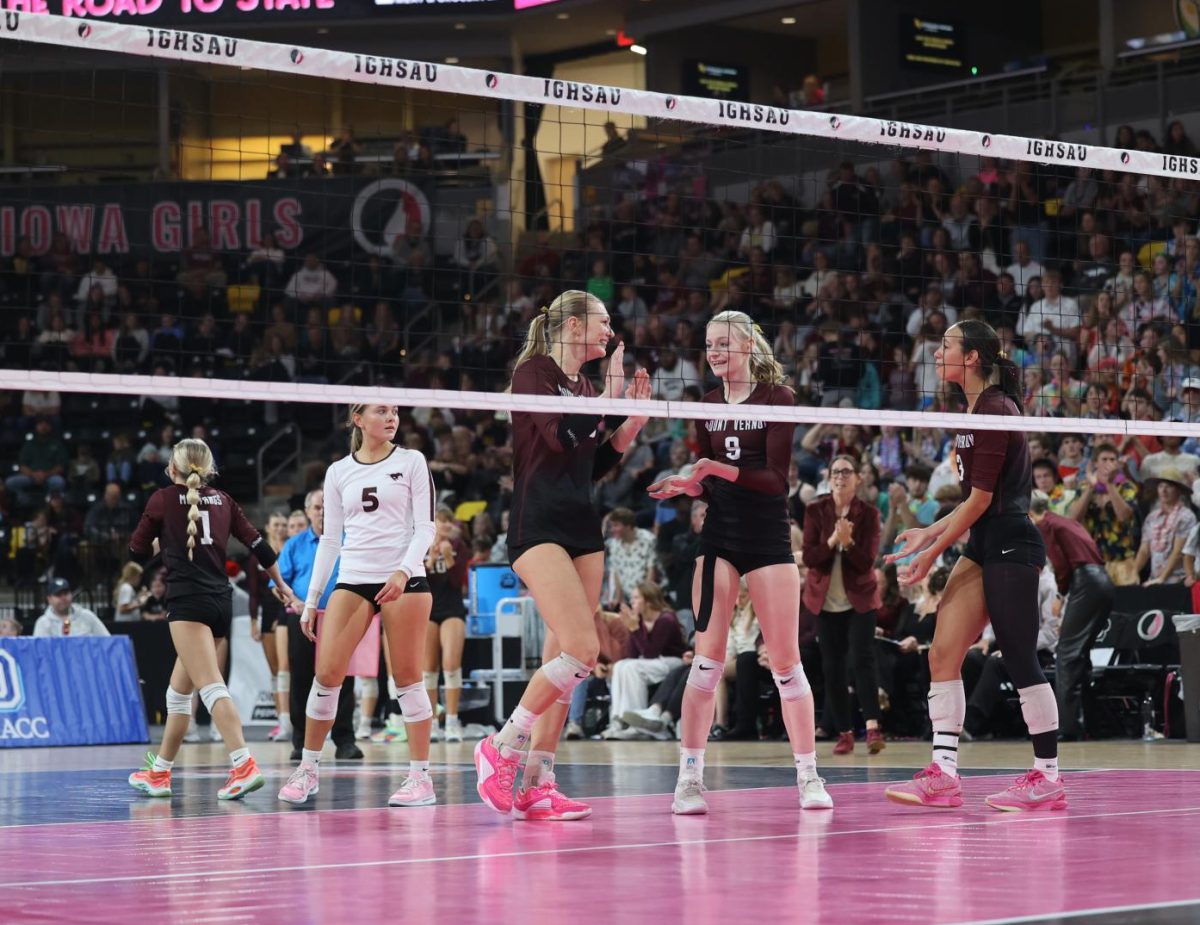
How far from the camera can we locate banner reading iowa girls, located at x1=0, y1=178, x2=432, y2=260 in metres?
28.3

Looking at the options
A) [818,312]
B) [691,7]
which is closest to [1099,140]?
[818,312]

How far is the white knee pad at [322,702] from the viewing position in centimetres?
846

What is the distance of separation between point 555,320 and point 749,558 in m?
1.39

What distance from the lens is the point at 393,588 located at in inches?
324

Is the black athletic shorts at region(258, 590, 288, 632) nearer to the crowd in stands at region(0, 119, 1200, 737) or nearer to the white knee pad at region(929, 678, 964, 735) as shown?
the crowd in stands at region(0, 119, 1200, 737)

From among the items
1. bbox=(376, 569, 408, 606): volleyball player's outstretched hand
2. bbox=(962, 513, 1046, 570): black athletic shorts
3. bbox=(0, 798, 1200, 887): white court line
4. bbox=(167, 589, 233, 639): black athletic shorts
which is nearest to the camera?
bbox=(0, 798, 1200, 887): white court line

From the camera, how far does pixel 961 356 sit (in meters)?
7.96

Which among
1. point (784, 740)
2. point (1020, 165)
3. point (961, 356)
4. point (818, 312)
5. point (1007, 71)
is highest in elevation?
point (1007, 71)

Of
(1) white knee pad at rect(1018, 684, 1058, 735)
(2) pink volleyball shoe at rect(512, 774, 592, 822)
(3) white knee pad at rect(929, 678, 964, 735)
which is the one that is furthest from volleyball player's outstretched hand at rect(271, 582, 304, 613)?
(1) white knee pad at rect(1018, 684, 1058, 735)

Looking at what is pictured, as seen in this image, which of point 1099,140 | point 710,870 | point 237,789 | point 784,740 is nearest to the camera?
point 710,870

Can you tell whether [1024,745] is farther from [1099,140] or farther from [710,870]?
[1099,140]

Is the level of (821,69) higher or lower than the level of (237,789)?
higher

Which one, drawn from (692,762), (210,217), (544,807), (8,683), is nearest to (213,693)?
(544,807)

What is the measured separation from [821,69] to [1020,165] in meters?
10.9
